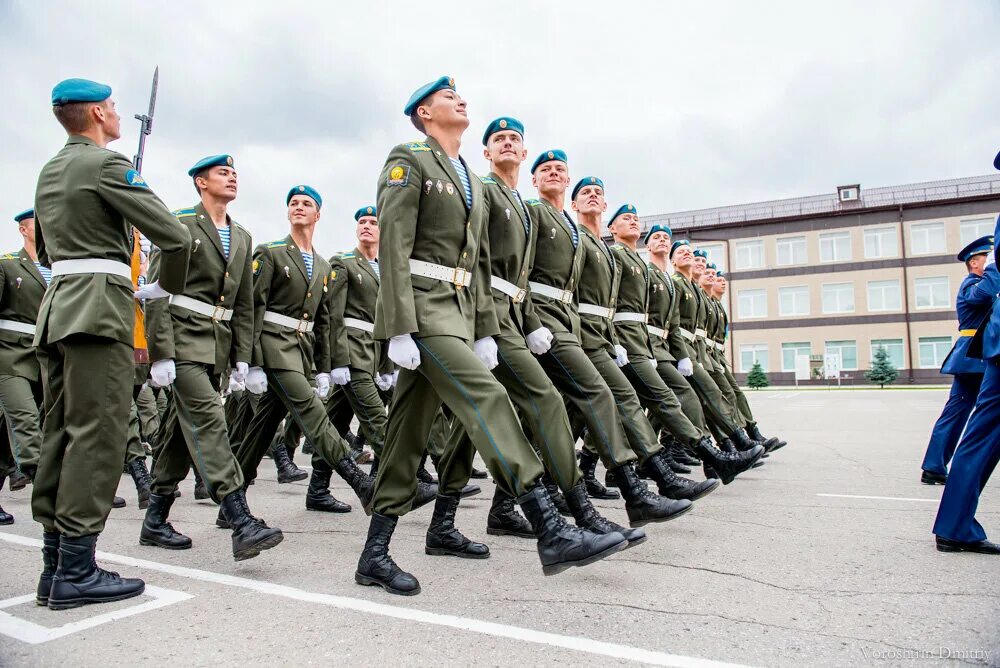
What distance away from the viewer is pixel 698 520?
4711 mm

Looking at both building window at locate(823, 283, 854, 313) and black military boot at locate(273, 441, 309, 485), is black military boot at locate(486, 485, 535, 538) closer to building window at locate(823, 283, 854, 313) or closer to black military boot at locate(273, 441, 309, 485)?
black military boot at locate(273, 441, 309, 485)

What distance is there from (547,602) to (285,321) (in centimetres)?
311

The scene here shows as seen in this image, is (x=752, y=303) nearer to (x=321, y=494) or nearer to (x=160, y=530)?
(x=321, y=494)

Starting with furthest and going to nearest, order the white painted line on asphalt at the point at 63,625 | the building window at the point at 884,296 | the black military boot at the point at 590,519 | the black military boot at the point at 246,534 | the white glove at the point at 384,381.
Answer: the building window at the point at 884,296 → the white glove at the point at 384,381 → the black military boot at the point at 246,534 → the black military boot at the point at 590,519 → the white painted line on asphalt at the point at 63,625

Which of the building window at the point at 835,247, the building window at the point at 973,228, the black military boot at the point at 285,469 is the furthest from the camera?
the building window at the point at 835,247

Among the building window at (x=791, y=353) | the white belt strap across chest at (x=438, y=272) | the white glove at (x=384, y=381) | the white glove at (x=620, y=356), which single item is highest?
the building window at (x=791, y=353)

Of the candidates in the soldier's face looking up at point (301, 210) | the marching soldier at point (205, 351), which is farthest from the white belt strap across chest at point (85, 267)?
the soldier's face looking up at point (301, 210)

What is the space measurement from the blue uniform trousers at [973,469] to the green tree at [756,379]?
34.4 m

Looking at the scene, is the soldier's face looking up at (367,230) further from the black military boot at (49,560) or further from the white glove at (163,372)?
the black military boot at (49,560)

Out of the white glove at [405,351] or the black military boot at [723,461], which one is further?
the black military boot at [723,461]

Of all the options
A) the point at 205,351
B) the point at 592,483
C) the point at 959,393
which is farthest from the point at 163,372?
the point at 959,393

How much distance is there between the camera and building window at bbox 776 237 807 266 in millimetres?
39141

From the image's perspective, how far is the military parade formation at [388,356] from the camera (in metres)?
3.13

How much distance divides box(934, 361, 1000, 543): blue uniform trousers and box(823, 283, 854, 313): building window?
3785cm
